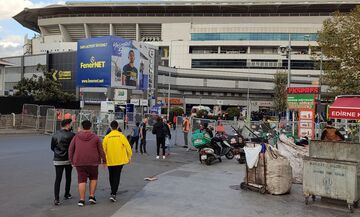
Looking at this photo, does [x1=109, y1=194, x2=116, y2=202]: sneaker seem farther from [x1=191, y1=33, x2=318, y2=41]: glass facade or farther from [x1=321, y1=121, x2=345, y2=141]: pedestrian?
[x1=191, y1=33, x2=318, y2=41]: glass facade

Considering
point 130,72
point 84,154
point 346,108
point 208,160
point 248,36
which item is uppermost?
point 248,36

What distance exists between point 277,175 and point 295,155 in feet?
8.48

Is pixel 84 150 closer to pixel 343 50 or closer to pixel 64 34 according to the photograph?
pixel 343 50

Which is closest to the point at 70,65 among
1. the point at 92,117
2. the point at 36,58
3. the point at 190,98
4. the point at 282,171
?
the point at 36,58

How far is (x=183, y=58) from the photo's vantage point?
10012cm

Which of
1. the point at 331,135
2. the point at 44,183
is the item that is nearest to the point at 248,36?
the point at 331,135

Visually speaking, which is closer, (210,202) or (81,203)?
(81,203)

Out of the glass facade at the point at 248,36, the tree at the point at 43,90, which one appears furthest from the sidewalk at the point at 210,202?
the glass facade at the point at 248,36

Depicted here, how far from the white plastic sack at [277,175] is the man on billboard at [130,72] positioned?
4790 cm

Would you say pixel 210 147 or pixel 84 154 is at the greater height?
pixel 84 154

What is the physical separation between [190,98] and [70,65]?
107 feet

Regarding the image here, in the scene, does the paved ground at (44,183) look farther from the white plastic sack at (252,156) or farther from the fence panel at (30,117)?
the fence panel at (30,117)

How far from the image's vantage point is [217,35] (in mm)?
99000

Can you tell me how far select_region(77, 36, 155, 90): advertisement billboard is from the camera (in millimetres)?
55812
